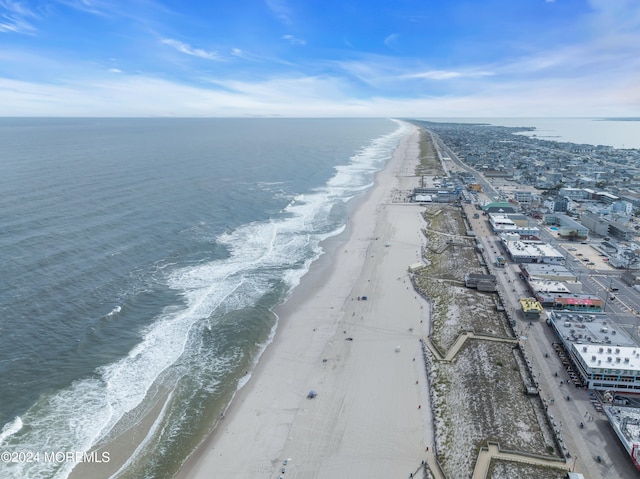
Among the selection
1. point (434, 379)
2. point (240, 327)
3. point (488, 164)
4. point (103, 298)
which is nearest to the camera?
point (434, 379)

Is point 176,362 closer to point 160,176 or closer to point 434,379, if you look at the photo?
point 434,379

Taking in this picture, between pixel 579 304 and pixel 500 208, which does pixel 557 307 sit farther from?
pixel 500 208

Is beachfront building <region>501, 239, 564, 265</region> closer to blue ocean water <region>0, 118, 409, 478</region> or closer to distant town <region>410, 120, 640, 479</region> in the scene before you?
distant town <region>410, 120, 640, 479</region>

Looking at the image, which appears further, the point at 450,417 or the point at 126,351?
the point at 126,351

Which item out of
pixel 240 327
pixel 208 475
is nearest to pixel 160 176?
pixel 240 327

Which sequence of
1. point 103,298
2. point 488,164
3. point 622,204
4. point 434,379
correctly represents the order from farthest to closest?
1. point 488,164
2. point 622,204
3. point 103,298
4. point 434,379

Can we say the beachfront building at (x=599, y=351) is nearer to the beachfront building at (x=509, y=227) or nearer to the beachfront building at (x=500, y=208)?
the beachfront building at (x=509, y=227)

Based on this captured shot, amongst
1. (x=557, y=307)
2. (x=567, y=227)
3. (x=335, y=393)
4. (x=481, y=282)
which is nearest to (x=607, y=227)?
(x=567, y=227)

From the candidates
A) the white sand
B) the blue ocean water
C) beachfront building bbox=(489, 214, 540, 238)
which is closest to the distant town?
beachfront building bbox=(489, 214, 540, 238)
